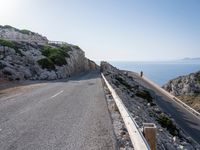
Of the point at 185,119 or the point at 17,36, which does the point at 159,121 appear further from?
the point at 17,36

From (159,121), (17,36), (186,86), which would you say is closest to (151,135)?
(159,121)

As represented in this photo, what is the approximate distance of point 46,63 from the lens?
41.3m

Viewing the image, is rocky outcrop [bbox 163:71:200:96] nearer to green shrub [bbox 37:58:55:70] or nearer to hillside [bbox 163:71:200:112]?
hillside [bbox 163:71:200:112]

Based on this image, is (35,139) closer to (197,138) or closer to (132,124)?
(132,124)

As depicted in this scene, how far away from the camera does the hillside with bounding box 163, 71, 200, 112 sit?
217 feet

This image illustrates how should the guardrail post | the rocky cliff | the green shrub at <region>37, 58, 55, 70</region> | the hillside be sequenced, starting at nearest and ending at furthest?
the guardrail post, the rocky cliff, the green shrub at <region>37, 58, 55, 70</region>, the hillside

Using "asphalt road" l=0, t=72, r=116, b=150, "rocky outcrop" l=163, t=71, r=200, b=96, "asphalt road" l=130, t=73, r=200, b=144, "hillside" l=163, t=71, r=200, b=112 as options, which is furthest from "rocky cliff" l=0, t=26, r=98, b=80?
"rocky outcrop" l=163, t=71, r=200, b=96

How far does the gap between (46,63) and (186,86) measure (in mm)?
47559

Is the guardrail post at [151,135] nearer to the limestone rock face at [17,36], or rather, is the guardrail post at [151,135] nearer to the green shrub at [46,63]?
the green shrub at [46,63]

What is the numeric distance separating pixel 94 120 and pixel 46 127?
1.90 meters

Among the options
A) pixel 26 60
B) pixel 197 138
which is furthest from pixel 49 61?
pixel 197 138

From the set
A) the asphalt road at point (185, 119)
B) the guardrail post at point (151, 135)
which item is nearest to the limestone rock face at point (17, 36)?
the asphalt road at point (185, 119)

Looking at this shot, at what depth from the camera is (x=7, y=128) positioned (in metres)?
8.17

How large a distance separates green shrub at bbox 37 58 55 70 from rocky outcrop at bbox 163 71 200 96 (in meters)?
43.5
